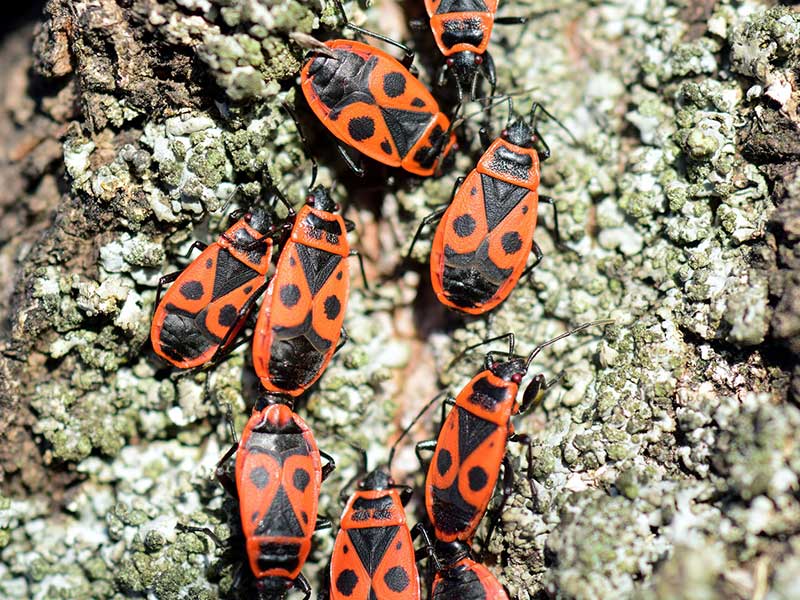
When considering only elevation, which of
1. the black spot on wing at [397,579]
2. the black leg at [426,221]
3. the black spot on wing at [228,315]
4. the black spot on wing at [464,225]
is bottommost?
the black spot on wing at [397,579]

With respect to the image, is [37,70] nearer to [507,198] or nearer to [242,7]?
[242,7]

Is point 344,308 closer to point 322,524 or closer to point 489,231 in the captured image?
point 489,231

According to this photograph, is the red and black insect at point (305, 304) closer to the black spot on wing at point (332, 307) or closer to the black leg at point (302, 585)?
the black spot on wing at point (332, 307)

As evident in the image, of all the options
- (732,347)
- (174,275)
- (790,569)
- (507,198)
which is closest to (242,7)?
A: (174,275)

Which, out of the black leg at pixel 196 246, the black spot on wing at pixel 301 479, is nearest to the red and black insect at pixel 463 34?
the black leg at pixel 196 246

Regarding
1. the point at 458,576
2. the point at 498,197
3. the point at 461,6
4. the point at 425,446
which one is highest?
the point at 461,6

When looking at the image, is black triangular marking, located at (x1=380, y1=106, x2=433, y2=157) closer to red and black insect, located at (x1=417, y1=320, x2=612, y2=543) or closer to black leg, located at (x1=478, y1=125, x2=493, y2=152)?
black leg, located at (x1=478, y1=125, x2=493, y2=152)

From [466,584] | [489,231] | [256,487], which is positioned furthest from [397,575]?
[489,231]
